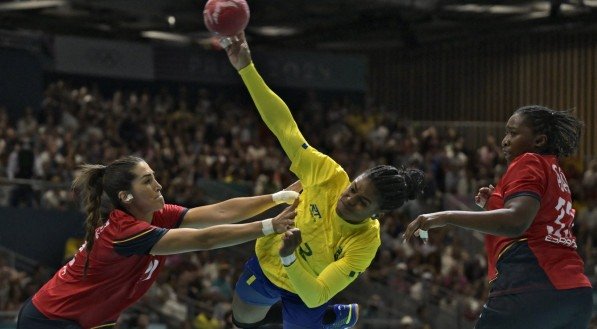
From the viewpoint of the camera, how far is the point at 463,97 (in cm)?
2998

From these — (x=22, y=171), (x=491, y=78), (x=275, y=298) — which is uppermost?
(x=275, y=298)

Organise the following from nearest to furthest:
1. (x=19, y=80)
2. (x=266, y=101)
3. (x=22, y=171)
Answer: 1. (x=266, y=101)
2. (x=22, y=171)
3. (x=19, y=80)

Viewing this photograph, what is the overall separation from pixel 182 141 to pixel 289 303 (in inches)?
548

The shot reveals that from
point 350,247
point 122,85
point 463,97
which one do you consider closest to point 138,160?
point 350,247

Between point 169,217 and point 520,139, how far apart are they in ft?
7.35

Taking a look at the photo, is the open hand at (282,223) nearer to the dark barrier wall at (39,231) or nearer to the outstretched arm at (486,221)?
the outstretched arm at (486,221)

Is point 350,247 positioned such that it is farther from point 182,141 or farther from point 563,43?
point 563,43

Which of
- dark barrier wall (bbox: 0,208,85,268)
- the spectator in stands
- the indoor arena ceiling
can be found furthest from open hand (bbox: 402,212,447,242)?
the indoor arena ceiling

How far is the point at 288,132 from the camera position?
637 cm

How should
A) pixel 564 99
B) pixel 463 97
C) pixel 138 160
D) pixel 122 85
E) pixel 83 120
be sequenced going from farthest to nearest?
1. pixel 463 97
2. pixel 564 99
3. pixel 122 85
4. pixel 83 120
5. pixel 138 160

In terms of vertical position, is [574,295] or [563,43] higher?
[574,295]

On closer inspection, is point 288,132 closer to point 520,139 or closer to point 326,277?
point 326,277

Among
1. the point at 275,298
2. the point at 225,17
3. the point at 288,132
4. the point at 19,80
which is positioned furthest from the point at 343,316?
the point at 19,80

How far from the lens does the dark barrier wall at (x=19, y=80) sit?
22625mm
